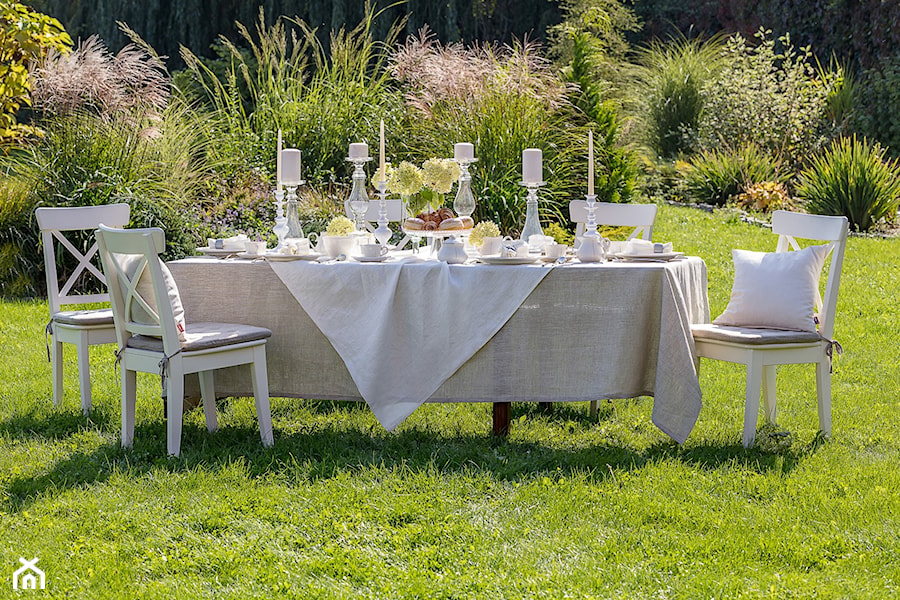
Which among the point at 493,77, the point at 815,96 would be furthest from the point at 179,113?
the point at 815,96

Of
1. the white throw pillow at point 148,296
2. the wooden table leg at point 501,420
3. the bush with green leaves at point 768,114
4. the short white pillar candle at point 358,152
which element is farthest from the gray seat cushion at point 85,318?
the bush with green leaves at point 768,114

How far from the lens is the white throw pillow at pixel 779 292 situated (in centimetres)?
380

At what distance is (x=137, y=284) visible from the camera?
3.64 meters

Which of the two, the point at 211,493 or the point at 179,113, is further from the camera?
the point at 179,113

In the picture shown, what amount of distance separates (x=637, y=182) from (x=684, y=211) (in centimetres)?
64

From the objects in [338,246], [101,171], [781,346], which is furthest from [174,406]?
[101,171]

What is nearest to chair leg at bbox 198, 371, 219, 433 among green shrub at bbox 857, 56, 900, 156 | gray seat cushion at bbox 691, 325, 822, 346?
gray seat cushion at bbox 691, 325, 822, 346

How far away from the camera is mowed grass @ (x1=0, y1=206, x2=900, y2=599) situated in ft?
8.77

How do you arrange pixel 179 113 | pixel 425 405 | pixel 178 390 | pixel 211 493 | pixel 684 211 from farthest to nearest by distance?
pixel 684 211 < pixel 179 113 < pixel 425 405 < pixel 178 390 < pixel 211 493

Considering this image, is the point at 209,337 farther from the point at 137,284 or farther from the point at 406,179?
the point at 406,179

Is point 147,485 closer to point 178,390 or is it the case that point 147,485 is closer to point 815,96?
point 178,390

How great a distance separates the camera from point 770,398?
4.03m

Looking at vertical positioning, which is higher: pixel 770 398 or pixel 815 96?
pixel 815 96

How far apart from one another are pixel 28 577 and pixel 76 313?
5.79 feet
